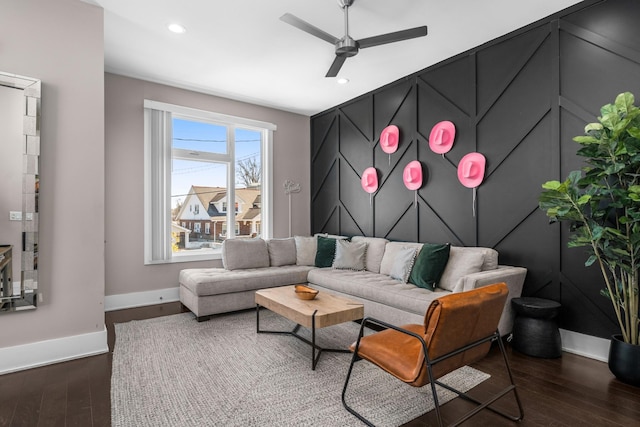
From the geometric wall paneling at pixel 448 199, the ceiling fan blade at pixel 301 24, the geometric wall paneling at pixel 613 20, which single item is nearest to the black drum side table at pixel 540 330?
the geometric wall paneling at pixel 448 199

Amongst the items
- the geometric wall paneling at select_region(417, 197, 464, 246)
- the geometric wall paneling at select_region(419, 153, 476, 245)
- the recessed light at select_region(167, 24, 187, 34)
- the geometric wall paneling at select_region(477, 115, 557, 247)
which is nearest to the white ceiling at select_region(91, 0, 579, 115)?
the recessed light at select_region(167, 24, 187, 34)

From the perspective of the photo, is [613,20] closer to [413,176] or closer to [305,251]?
[413,176]

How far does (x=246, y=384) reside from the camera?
2.37 metres

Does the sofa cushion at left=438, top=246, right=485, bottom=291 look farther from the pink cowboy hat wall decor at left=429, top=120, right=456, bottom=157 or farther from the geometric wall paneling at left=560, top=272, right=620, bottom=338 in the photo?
the pink cowboy hat wall decor at left=429, top=120, right=456, bottom=157

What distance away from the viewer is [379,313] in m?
3.45

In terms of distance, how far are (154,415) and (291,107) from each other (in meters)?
4.86

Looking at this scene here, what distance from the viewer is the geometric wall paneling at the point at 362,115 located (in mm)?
4984

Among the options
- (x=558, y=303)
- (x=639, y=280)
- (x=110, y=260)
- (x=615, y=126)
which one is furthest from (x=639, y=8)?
(x=110, y=260)

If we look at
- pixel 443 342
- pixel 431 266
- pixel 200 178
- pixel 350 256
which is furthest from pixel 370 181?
pixel 443 342

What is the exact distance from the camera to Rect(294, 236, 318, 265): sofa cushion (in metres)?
4.93

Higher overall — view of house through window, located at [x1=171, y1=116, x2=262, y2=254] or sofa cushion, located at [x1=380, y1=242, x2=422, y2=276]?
view of house through window, located at [x1=171, y1=116, x2=262, y2=254]

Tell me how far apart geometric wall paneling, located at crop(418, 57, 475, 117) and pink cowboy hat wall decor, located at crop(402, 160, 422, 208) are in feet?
2.29

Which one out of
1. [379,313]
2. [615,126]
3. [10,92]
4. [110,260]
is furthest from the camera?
[110,260]

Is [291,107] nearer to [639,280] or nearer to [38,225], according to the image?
[38,225]
